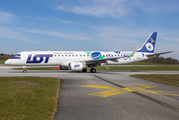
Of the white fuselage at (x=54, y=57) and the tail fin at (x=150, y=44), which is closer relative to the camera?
the white fuselage at (x=54, y=57)

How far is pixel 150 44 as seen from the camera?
3203 cm

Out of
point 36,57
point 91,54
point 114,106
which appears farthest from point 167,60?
point 114,106

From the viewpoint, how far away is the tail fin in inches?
1254

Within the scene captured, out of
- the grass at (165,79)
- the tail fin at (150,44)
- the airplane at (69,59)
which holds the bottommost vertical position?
the grass at (165,79)

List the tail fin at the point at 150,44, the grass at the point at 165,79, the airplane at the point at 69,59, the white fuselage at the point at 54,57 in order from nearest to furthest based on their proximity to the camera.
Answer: the grass at the point at 165,79 → the airplane at the point at 69,59 → the white fuselage at the point at 54,57 → the tail fin at the point at 150,44

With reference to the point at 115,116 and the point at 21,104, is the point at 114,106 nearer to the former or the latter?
the point at 115,116

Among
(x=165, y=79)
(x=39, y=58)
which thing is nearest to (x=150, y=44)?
(x=165, y=79)

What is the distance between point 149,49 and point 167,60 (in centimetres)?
8627

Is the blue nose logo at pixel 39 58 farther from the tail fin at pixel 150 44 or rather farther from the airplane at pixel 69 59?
the tail fin at pixel 150 44

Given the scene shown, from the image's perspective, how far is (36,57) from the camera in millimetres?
27234

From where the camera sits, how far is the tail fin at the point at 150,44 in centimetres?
3184

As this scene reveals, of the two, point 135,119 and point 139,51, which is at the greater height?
point 139,51

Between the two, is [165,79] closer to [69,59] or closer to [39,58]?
[69,59]

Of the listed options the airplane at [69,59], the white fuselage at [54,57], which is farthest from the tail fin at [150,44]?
the white fuselage at [54,57]
